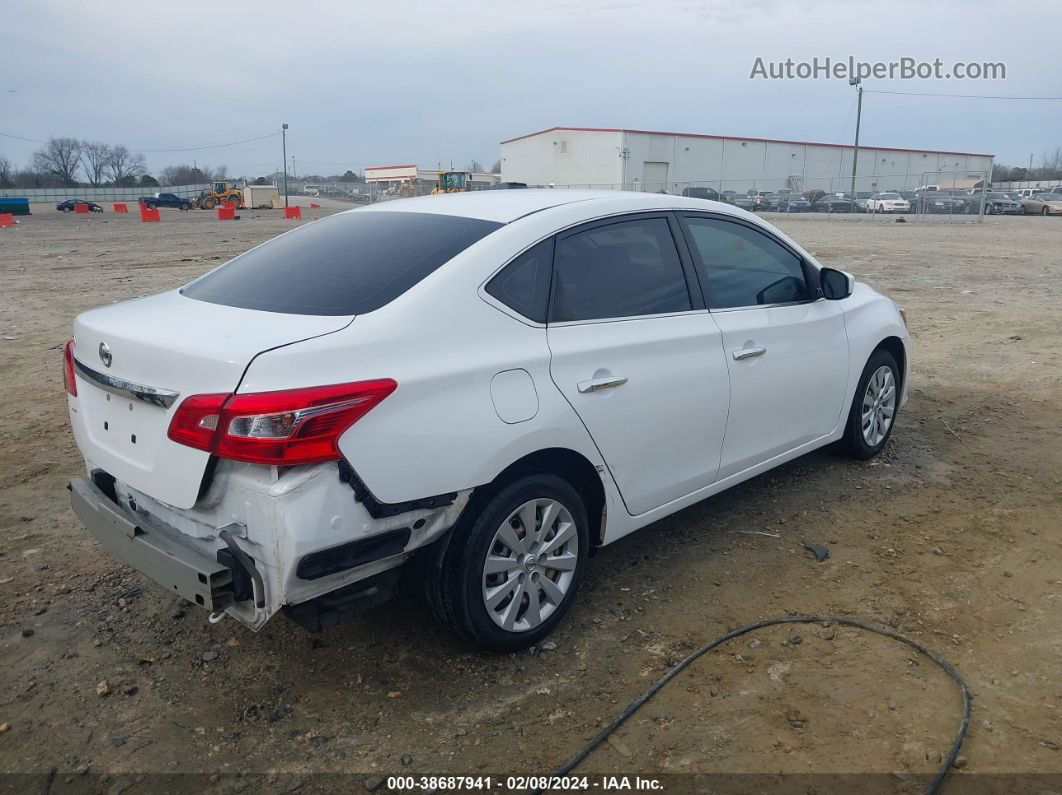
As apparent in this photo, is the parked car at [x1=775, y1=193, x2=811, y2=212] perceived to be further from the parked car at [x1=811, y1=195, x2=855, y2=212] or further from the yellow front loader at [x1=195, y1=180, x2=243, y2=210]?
the yellow front loader at [x1=195, y1=180, x2=243, y2=210]

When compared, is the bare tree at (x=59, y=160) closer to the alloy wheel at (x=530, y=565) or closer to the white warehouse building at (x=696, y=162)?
the white warehouse building at (x=696, y=162)

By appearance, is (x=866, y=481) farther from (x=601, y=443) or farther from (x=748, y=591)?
(x=601, y=443)

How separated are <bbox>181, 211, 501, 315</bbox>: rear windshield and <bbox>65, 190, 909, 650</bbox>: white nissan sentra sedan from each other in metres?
0.01

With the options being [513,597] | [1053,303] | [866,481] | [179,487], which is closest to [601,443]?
[513,597]

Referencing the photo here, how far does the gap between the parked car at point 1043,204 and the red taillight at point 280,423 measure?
48.5 meters

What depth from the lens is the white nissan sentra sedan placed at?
8.50 feet

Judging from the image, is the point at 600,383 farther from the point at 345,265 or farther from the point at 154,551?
the point at 154,551

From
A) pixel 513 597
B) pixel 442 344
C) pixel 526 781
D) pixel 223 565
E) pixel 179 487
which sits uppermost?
pixel 442 344

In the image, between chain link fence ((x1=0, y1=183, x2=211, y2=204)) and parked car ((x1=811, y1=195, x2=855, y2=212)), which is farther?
chain link fence ((x1=0, y1=183, x2=211, y2=204))

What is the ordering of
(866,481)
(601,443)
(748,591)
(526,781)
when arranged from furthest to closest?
(866,481), (748,591), (601,443), (526,781)

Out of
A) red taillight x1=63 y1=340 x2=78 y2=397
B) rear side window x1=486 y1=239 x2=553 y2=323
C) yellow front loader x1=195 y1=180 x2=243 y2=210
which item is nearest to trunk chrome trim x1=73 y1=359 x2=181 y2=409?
red taillight x1=63 y1=340 x2=78 y2=397

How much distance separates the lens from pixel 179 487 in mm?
2719

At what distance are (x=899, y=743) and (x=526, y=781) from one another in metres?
1.26

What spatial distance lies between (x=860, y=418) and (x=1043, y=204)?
149ft
